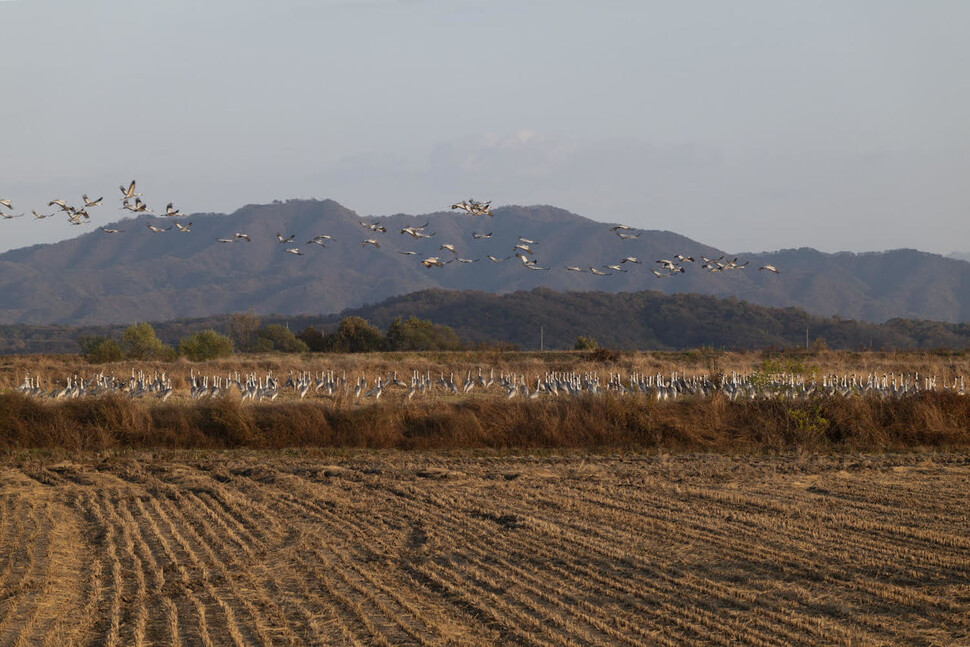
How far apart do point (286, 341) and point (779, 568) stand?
4983 centimetres

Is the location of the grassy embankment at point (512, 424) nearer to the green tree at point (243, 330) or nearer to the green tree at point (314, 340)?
the green tree at point (314, 340)

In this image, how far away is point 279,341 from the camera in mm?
58344

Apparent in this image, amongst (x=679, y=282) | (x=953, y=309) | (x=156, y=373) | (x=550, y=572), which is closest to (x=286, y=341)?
(x=156, y=373)

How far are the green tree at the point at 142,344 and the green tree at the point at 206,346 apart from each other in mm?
934

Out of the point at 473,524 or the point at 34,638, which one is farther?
the point at 473,524

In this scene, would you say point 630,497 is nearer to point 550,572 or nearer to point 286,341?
point 550,572

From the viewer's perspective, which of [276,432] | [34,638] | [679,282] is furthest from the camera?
[679,282]

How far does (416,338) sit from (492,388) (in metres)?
24.9

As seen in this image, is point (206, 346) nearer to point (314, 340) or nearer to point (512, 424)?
point (314, 340)

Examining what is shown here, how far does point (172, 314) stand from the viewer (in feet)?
487

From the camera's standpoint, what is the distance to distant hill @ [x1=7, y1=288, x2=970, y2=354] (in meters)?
81.4

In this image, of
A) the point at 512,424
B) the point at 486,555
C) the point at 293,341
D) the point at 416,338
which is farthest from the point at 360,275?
the point at 486,555

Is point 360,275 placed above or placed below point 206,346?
above

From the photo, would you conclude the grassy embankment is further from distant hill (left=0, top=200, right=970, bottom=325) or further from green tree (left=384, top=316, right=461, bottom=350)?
distant hill (left=0, top=200, right=970, bottom=325)
